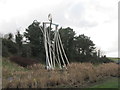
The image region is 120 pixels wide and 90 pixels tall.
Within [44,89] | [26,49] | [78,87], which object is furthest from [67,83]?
[26,49]

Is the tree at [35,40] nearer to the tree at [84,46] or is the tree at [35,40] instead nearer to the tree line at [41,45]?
the tree line at [41,45]

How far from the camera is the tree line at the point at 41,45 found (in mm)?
42312

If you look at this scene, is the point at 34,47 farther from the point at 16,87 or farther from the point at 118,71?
the point at 16,87

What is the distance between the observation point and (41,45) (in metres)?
45.7

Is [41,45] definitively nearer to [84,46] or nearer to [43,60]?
[43,60]

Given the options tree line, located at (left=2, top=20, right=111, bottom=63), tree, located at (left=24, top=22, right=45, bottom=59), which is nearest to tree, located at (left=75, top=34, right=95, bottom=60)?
tree line, located at (left=2, top=20, right=111, bottom=63)

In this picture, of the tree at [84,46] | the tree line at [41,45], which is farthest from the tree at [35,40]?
the tree at [84,46]

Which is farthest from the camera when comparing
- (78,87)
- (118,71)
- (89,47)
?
(89,47)

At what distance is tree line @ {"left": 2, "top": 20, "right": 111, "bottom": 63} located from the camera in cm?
4231

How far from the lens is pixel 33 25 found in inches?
1886

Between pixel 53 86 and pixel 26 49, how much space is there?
2849 cm

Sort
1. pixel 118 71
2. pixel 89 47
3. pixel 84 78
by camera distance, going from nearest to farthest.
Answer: pixel 84 78, pixel 118 71, pixel 89 47

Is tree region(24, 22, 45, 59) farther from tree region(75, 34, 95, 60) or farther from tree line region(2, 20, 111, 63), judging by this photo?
tree region(75, 34, 95, 60)

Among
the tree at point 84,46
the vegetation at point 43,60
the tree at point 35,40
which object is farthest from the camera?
the tree at point 84,46
